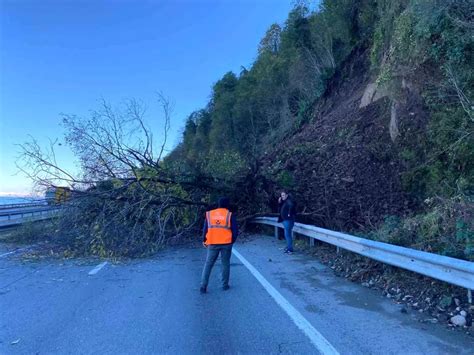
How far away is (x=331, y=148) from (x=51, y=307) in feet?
44.8

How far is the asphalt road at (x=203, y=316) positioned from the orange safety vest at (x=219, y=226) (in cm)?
91

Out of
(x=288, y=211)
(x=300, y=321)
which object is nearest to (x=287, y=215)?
(x=288, y=211)

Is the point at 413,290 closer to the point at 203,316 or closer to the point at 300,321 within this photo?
the point at 300,321

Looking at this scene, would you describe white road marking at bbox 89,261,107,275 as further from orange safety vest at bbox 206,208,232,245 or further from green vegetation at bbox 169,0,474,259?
green vegetation at bbox 169,0,474,259

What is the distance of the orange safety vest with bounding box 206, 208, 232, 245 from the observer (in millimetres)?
7859

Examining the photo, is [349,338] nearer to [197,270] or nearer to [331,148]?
[197,270]

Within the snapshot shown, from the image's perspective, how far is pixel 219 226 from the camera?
7887mm

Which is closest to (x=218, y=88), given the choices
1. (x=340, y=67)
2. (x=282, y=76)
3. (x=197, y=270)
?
(x=282, y=76)

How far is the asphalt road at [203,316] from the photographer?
4934 mm

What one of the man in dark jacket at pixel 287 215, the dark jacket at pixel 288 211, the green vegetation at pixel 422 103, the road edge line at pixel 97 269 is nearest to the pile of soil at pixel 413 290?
the green vegetation at pixel 422 103

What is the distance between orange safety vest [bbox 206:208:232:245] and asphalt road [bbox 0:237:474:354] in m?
0.91

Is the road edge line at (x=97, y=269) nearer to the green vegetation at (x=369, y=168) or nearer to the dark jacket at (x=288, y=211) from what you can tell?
the green vegetation at (x=369, y=168)

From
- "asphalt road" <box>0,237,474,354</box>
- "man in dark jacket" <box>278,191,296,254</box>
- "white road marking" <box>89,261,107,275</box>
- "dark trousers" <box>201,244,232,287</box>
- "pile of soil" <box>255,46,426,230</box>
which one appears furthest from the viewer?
"pile of soil" <box>255,46,426,230</box>

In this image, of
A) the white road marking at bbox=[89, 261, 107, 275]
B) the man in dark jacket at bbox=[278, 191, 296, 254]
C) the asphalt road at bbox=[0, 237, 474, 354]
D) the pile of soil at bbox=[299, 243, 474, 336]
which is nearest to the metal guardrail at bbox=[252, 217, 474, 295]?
the pile of soil at bbox=[299, 243, 474, 336]
